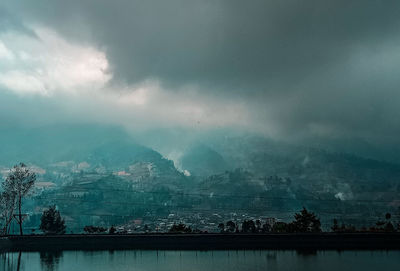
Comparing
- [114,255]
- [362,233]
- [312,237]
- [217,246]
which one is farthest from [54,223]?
[362,233]

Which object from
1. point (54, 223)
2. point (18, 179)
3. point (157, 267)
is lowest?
point (157, 267)

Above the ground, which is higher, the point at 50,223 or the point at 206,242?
the point at 50,223

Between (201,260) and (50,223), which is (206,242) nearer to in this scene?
(201,260)

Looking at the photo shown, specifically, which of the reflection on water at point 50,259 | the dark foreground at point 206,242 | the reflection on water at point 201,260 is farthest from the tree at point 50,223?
the reflection on water at point 201,260

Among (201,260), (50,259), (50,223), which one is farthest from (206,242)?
(50,223)

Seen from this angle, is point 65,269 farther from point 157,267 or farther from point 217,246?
point 217,246

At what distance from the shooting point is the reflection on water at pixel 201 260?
98250 mm

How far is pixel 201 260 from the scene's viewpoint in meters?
113

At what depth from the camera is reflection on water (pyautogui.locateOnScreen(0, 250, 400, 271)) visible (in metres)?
98.2

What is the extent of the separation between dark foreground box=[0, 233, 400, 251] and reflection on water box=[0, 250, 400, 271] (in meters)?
10.1

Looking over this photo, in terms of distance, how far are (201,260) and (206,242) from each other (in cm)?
3327

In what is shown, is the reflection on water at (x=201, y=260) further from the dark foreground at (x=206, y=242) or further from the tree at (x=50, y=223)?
the tree at (x=50, y=223)

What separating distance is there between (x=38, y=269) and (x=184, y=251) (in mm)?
52985

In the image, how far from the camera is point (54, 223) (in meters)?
171
